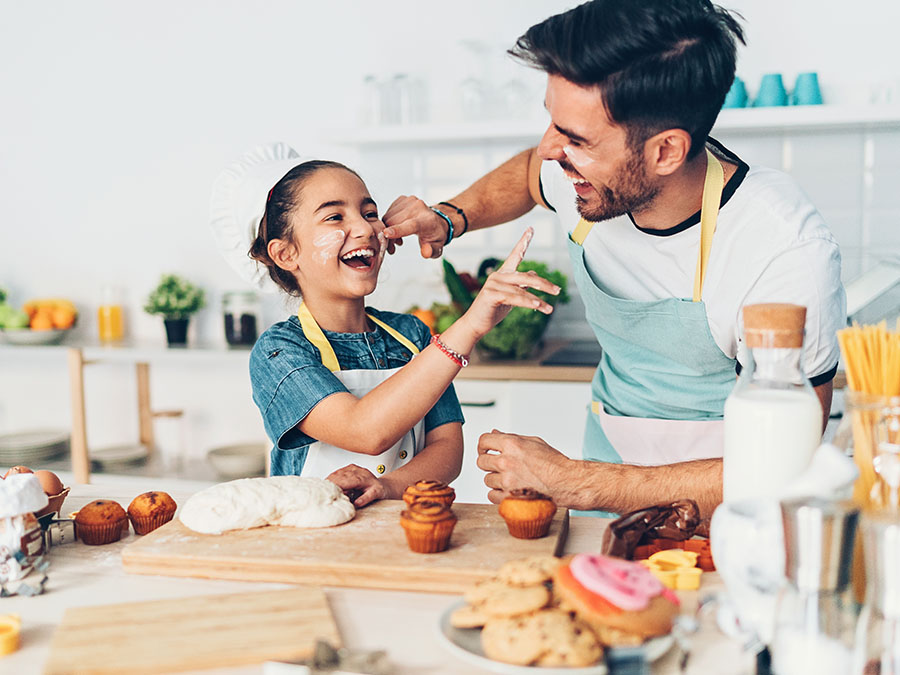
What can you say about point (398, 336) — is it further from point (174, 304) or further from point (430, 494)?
point (174, 304)

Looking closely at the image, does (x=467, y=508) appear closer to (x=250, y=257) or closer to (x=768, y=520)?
(x=768, y=520)

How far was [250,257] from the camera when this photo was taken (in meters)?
1.88

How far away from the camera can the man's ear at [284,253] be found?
185 centimetres

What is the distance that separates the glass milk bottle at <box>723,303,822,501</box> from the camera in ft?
3.20

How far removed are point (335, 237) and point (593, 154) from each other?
0.54 meters

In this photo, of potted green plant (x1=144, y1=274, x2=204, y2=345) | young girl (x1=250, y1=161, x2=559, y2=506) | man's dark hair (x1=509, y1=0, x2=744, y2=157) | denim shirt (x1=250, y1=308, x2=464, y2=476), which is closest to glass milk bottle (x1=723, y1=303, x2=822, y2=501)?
young girl (x1=250, y1=161, x2=559, y2=506)

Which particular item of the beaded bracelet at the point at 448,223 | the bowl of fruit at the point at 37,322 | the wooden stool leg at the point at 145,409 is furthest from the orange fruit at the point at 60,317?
the beaded bracelet at the point at 448,223

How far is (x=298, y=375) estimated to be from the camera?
166 centimetres

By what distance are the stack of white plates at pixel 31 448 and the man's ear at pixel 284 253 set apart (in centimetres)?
231

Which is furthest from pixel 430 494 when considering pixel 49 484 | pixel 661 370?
pixel 661 370

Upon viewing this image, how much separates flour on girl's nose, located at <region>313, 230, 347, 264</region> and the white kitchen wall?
5.59ft

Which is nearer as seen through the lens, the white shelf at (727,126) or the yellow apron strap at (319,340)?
the yellow apron strap at (319,340)

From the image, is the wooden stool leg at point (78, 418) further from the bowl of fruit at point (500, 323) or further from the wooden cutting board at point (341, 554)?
the wooden cutting board at point (341, 554)

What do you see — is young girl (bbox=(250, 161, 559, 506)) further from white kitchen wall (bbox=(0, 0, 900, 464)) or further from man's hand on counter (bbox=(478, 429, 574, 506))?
white kitchen wall (bbox=(0, 0, 900, 464))
